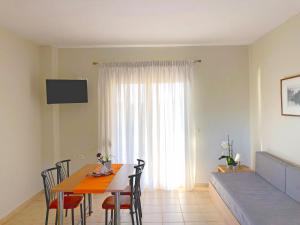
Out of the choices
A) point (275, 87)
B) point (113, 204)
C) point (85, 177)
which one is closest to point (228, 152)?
point (275, 87)

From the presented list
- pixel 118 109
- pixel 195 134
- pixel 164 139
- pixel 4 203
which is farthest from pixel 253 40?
pixel 4 203

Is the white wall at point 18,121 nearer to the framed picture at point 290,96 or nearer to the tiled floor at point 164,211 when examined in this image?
the tiled floor at point 164,211

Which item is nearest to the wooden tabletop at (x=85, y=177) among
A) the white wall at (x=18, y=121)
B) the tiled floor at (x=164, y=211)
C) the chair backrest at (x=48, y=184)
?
the chair backrest at (x=48, y=184)

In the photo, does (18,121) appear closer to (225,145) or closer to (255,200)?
(225,145)

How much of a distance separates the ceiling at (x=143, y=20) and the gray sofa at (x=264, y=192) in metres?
1.93

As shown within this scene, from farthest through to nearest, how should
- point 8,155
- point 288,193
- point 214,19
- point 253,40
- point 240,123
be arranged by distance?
1. point 240,123
2. point 253,40
3. point 8,155
4. point 214,19
5. point 288,193

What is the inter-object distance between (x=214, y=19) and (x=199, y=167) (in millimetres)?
2758

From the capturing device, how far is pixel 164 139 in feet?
17.2

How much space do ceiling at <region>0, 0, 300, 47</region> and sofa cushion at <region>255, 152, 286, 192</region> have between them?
6.21 feet

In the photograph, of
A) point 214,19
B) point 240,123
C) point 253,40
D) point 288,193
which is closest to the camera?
point 288,193

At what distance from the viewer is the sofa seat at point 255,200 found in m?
2.76

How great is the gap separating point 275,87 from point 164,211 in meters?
2.48

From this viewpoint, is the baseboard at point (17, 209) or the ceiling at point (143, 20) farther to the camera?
the baseboard at point (17, 209)

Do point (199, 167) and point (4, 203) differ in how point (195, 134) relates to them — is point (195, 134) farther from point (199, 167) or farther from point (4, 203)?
point (4, 203)
